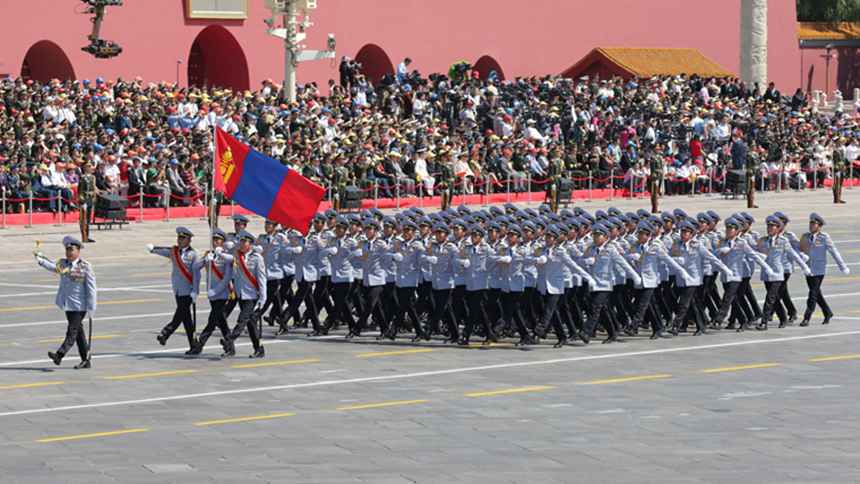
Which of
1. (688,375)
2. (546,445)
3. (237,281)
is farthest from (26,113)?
(546,445)

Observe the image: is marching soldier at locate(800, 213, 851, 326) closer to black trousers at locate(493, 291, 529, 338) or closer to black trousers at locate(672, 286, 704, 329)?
black trousers at locate(672, 286, 704, 329)

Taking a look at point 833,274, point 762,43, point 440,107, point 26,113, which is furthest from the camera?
point 762,43

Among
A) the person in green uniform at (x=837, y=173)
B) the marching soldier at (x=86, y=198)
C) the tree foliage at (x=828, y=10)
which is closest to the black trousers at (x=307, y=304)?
the marching soldier at (x=86, y=198)

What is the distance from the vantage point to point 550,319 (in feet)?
60.3

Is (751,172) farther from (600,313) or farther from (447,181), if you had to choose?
(600,313)

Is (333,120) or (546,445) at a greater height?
(333,120)

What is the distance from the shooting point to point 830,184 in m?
45.9

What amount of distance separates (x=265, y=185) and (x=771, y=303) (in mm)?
7658

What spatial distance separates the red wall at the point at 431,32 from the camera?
43.0 meters

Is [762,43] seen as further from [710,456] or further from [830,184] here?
[710,456]

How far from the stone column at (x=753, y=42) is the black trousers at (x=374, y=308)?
41562 millimetres

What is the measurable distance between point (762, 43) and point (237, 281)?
4467 cm

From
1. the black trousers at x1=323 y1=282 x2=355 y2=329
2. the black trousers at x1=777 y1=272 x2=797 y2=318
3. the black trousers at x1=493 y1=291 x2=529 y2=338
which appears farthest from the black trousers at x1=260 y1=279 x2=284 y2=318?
the black trousers at x1=777 y1=272 x2=797 y2=318

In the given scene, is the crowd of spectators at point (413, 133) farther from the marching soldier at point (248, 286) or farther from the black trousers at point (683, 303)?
the black trousers at point (683, 303)
